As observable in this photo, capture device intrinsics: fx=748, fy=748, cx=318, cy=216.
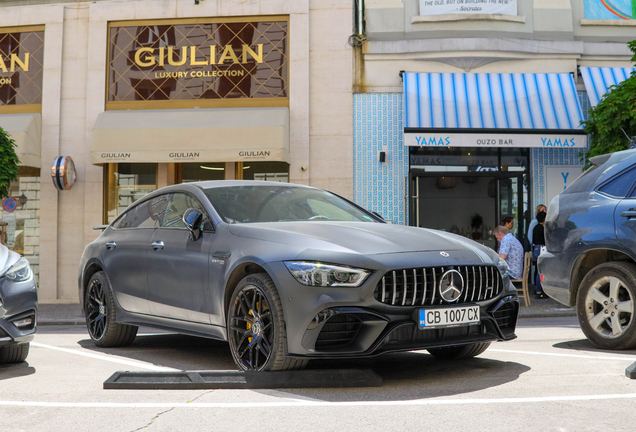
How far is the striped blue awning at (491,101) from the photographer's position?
1442cm

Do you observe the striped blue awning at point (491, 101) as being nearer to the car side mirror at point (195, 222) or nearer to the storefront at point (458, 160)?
the storefront at point (458, 160)

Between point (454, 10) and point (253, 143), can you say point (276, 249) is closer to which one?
point (253, 143)

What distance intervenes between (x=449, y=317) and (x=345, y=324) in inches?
26.9

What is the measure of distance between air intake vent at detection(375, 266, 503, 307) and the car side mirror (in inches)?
68.9

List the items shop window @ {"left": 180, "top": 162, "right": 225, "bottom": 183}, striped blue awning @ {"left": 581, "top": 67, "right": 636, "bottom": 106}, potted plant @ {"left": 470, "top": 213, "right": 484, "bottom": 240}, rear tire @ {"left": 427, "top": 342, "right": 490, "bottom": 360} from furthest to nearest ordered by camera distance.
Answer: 1. potted plant @ {"left": 470, "top": 213, "right": 484, "bottom": 240}
2. shop window @ {"left": 180, "top": 162, "right": 225, "bottom": 183}
3. striped blue awning @ {"left": 581, "top": 67, "right": 636, "bottom": 106}
4. rear tire @ {"left": 427, "top": 342, "right": 490, "bottom": 360}

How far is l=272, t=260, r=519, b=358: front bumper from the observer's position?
181 inches

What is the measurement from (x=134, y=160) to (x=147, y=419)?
11725 mm

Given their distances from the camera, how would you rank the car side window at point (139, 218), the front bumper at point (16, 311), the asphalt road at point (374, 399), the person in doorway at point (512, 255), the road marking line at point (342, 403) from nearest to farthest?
1. the asphalt road at point (374, 399)
2. the road marking line at point (342, 403)
3. the front bumper at point (16, 311)
4. the car side window at point (139, 218)
5. the person in doorway at point (512, 255)

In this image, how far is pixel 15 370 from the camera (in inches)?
233

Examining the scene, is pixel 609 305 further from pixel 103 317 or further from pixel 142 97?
pixel 142 97

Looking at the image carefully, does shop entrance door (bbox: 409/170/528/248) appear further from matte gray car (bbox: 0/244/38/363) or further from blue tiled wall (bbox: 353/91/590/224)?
matte gray car (bbox: 0/244/38/363)

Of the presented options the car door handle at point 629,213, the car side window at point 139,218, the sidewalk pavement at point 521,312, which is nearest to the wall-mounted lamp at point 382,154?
the sidewalk pavement at point 521,312

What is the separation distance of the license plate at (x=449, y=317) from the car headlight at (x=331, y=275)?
0.46 meters

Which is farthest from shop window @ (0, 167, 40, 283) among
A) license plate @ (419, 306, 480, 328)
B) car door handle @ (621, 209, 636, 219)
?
license plate @ (419, 306, 480, 328)
